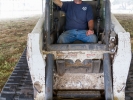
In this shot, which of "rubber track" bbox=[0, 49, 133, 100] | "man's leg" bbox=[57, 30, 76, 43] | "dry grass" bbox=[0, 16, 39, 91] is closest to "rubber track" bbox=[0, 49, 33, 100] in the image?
"rubber track" bbox=[0, 49, 133, 100]

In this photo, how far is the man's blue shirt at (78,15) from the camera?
12.2ft

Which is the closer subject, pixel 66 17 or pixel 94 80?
pixel 94 80

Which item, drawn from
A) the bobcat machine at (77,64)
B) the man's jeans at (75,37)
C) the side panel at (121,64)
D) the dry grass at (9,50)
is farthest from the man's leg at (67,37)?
the dry grass at (9,50)

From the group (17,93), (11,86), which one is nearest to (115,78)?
(17,93)

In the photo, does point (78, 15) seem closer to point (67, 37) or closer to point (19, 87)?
point (67, 37)

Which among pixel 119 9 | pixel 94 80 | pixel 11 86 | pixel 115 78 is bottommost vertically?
pixel 119 9

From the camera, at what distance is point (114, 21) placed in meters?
3.55

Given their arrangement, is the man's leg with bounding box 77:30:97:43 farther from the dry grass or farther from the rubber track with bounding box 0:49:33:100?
the dry grass

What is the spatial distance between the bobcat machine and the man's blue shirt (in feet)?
0.59

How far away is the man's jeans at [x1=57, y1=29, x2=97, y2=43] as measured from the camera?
3.50 metres

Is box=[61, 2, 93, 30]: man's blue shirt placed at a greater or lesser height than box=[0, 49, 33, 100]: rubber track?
greater

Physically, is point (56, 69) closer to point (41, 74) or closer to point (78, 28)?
point (41, 74)

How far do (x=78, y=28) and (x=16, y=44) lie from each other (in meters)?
5.20

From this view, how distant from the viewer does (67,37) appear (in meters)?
3.56
